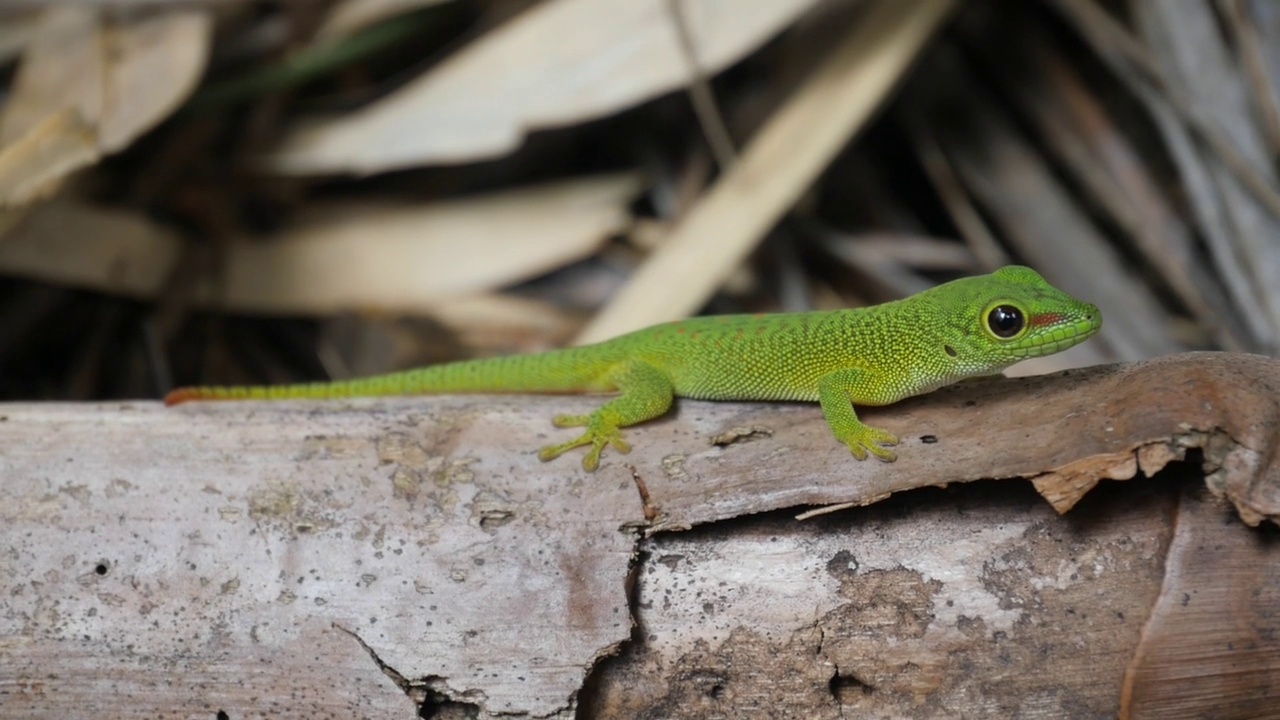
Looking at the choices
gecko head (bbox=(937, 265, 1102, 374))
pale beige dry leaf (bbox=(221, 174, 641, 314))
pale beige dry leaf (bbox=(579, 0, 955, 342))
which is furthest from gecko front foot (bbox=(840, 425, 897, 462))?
pale beige dry leaf (bbox=(221, 174, 641, 314))

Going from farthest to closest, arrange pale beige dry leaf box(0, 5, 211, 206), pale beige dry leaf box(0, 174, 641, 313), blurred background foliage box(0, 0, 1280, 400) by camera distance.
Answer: pale beige dry leaf box(0, 174, 641, 313) → blurred background foliage box(0, 0, 1280, 400) → pale beige dry leaf box(0, 5, 211, 206)

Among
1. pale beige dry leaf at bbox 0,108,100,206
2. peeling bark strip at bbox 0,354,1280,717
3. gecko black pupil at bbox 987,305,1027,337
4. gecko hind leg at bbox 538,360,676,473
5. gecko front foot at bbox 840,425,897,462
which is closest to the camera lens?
peeling bark strip at bbox 0,354,1280,717

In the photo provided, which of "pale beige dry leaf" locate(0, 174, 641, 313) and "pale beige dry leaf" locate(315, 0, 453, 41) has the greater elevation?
"pale beige dry leaf" locate(315, 0, 453, 41)

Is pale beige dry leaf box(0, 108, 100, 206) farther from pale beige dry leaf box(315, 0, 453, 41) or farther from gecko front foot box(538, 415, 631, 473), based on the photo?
gecko front foot box(538, 415, 631, 473)

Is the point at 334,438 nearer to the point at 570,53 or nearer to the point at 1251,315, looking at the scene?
the point at 570,53

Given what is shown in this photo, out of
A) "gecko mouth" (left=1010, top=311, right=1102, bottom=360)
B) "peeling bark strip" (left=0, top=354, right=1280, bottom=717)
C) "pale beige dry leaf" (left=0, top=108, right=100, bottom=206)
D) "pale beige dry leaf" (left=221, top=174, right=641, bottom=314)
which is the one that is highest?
"pale beige dry leaf" (left=221, top=174, right=641, bottom=314)

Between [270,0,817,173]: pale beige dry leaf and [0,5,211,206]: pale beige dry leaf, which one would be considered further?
[270,0,817,173]: pale beige dry leaf

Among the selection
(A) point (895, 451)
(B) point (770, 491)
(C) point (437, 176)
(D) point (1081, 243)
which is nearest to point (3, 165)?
(C) point (437, 176)
